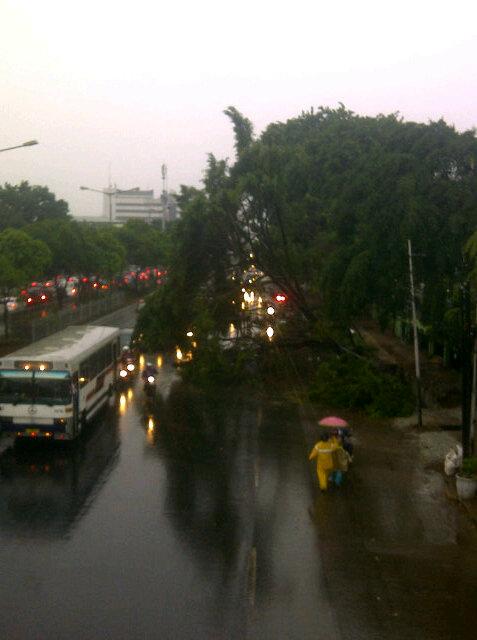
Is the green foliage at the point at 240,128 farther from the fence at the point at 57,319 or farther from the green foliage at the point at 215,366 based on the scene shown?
the fence at the point at 57,319

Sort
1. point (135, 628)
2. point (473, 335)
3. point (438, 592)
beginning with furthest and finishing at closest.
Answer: point (473, 335)
point (438, 592)
point (135, 628)

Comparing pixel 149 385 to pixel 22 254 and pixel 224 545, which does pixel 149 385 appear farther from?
pixel 22 254

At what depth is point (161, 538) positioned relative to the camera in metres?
13.7

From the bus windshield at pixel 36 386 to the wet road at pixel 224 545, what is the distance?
133 centimetres

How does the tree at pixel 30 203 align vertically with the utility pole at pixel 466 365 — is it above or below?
above

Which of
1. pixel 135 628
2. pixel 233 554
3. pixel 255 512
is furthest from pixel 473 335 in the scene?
pixel 135 628

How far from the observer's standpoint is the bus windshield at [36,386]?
67.2 feet

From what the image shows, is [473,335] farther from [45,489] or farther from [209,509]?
[45,489]

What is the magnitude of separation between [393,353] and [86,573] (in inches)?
1189

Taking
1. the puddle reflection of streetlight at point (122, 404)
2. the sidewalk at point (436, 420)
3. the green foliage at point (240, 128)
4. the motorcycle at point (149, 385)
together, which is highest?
the green foliage at point (240, 128)

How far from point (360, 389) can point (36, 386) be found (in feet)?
36.2

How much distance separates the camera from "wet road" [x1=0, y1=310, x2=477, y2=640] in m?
10.2

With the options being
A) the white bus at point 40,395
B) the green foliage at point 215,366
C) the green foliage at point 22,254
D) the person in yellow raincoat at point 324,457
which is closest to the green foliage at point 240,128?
the green foliage at point 215,366

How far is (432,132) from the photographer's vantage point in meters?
26.1
